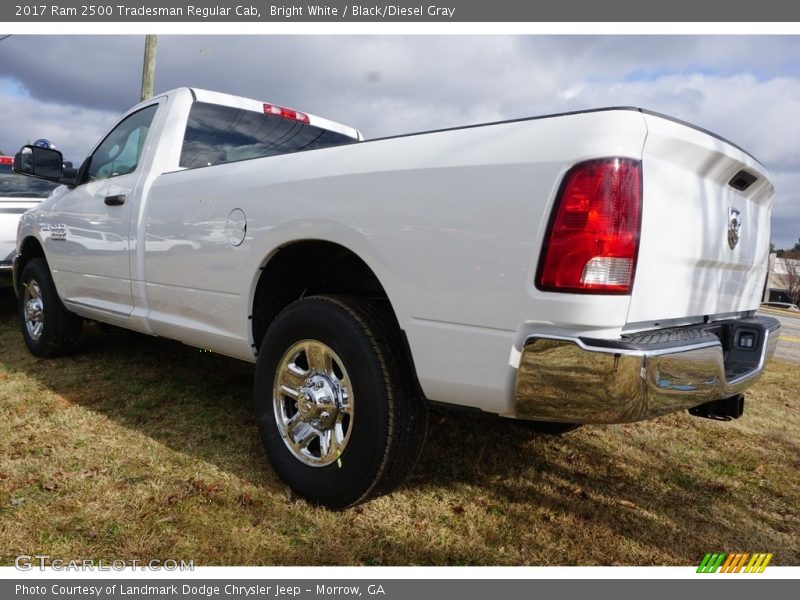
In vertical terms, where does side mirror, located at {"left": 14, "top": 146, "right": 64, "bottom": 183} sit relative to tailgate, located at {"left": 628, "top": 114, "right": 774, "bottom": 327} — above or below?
above

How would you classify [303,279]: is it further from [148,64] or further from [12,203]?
[148,64]

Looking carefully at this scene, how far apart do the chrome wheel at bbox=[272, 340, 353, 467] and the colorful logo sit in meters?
1.48

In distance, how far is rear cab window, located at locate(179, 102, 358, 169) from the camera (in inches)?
146

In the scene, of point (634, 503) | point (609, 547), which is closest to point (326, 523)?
point (609, 547)

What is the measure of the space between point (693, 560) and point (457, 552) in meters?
0.93

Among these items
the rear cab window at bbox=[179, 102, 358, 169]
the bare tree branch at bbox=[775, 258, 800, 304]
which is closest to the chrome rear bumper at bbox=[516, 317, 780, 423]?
the rear cab window at bbox=[179, 102, 358, 169]

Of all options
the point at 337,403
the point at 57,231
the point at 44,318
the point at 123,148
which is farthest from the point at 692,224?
the point at 44,318

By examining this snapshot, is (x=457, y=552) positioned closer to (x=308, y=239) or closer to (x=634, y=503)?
(x=634, y=503)

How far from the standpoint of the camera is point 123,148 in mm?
4105

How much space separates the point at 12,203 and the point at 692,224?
694 cm

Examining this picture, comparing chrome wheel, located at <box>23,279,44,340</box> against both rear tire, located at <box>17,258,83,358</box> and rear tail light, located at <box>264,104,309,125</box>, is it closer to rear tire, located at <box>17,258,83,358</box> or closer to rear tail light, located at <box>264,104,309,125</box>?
rear tire, located at <box>17,258,83,358</box>

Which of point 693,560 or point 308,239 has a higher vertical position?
point 308,239

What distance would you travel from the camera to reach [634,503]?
274 centimetres

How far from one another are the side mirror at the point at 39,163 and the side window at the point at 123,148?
225 mm
